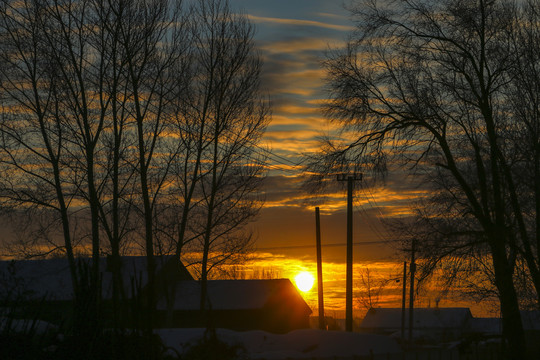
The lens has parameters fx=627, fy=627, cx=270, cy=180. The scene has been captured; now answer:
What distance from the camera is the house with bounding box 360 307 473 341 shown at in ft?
263

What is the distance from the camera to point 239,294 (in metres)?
41.6

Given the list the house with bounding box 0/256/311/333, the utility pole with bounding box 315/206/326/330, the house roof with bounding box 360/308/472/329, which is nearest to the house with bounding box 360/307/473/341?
the house roof with bounding box 360/308/472/329

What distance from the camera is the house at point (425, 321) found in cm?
8031

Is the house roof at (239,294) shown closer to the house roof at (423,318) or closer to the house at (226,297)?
the house at (226,297)

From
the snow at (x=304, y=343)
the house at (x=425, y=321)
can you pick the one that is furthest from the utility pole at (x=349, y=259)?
the house at (x=425, y=321)

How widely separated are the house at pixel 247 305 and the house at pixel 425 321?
3912 centimetres

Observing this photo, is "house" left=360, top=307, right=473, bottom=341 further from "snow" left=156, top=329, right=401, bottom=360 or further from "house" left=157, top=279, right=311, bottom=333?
"snow" left=156, top=329, right=401, bottom=360

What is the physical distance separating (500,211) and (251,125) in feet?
39.8

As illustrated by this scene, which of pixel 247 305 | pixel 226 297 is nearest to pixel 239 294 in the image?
pixel 226 297

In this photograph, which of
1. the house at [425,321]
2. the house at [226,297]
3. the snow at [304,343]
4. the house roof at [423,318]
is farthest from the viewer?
the house roof at [423,318]

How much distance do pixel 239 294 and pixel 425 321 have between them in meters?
49.3

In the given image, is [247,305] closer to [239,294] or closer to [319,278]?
[239,294]

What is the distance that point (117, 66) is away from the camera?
23.8 metres

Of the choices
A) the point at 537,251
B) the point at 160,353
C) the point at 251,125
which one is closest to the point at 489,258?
the point at 537,251
